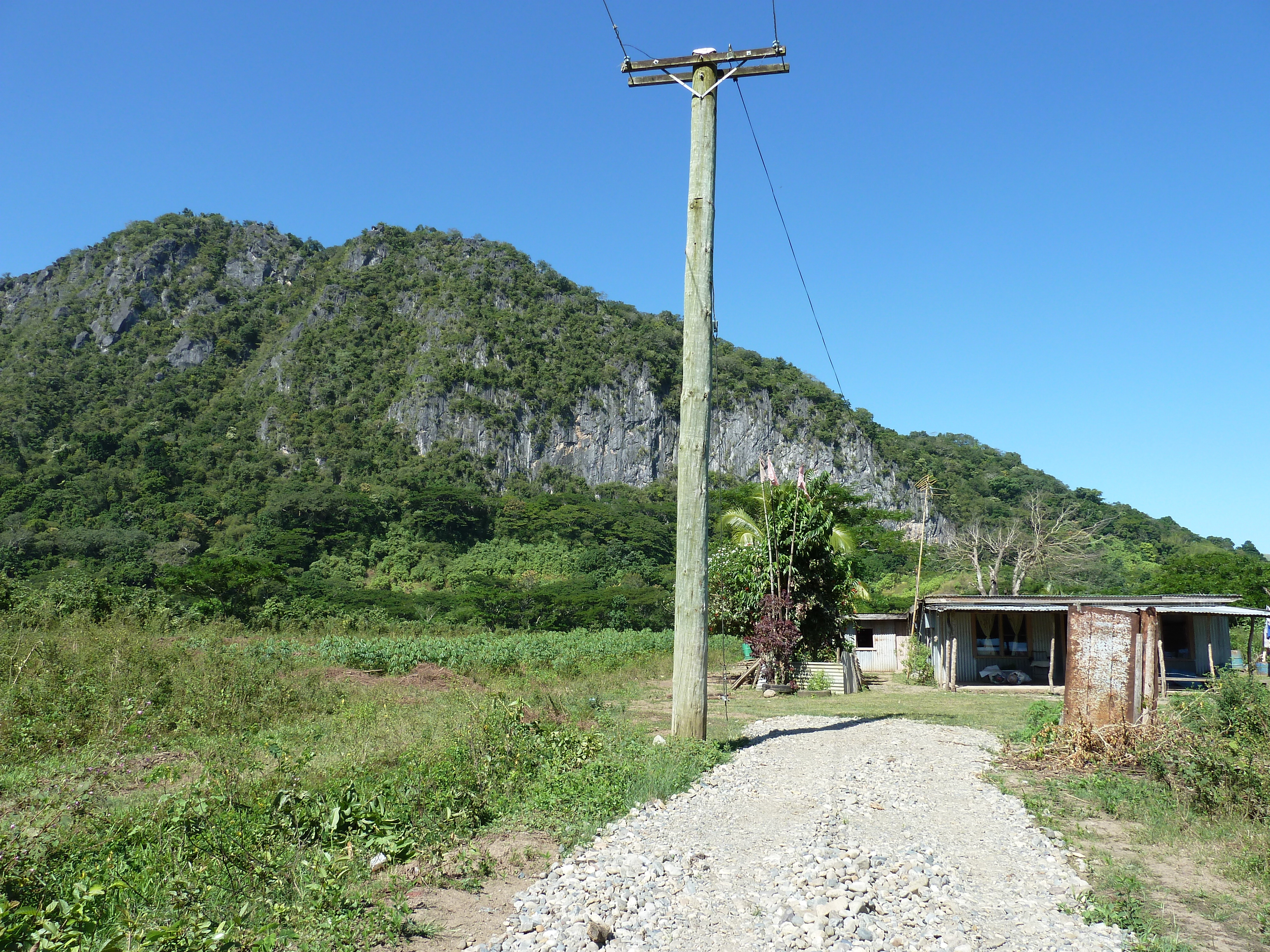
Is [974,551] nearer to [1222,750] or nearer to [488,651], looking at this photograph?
[488,651]

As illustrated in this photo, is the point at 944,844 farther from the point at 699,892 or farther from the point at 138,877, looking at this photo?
the point at 138,877

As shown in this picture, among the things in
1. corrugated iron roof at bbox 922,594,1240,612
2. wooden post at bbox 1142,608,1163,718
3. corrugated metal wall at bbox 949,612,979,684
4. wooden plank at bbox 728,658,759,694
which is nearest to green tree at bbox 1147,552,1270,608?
corrugated iron roof at bbox 922,594,1240,612

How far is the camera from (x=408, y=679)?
1510cm

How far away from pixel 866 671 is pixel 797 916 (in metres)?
25.0

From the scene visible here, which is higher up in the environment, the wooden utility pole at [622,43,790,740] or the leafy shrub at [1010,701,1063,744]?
the wooden utility pole at [622,43,790,740]

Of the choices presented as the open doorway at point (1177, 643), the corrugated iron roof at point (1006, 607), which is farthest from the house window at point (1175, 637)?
the corrugated iron roof at point (1006, 607)

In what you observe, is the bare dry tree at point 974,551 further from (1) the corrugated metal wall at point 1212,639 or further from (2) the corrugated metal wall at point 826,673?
(2) the corrugated metal wall at point 826,673

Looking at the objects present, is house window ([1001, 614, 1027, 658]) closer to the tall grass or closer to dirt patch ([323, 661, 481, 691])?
the tall grass

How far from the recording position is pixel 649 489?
9831 cm

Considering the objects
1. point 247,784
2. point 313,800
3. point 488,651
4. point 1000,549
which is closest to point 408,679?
point 488,651

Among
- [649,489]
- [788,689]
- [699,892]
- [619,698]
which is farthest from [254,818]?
[649,489]

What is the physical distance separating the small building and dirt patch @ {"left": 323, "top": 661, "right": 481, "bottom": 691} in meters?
15.4

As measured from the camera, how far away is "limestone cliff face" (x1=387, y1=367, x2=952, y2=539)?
96.4 meters

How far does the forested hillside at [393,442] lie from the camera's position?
53.7 metres
